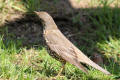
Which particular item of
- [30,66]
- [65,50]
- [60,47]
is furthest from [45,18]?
[30,66]

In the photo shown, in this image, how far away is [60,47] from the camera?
6.28 meters

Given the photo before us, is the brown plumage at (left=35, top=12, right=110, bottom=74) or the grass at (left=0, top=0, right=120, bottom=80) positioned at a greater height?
the brown plumage at (left=35, top=12, right=110, bottom=74)

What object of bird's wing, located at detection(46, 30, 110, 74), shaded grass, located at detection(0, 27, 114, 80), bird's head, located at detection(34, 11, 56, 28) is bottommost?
shaded grass, located at detection(0, 27, 114, 80)

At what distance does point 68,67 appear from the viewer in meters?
6.74

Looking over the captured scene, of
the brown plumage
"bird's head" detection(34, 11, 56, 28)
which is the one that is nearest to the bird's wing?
the brown plumage

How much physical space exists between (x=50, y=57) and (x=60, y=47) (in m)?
0.78

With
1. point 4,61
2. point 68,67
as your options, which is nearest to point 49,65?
point 68,67

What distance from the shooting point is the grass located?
6.25 metres

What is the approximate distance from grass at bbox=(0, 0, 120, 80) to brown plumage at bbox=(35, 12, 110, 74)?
33cm

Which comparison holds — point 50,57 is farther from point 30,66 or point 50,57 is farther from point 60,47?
point 60,47

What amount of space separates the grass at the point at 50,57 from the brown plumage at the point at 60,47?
326 mm

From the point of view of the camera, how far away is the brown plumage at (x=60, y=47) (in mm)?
6098

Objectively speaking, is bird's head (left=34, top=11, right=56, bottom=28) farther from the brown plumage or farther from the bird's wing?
the bird's wing

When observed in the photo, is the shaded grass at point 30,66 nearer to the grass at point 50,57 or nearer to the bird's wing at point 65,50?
the grass at point 50,57
